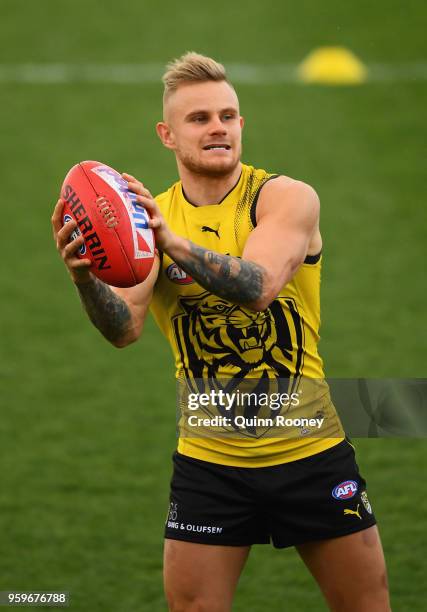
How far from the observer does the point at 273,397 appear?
5.17 metres

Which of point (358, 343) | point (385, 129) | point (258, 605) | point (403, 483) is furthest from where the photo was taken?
point (385, 129)

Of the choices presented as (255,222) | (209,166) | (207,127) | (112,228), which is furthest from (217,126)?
(112,228)

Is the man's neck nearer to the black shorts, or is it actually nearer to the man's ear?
the man's ear

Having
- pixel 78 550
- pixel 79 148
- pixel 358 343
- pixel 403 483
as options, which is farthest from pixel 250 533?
pixel 79 148

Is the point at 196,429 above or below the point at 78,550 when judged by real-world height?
above

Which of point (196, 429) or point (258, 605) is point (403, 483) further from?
point (196, 429)

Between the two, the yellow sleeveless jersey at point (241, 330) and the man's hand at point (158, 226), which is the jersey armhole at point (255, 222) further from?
the man's hand at point (158, 226)

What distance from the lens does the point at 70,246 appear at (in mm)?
4668

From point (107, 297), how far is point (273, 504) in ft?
3.64

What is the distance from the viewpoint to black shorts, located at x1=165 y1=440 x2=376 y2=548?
5086mm

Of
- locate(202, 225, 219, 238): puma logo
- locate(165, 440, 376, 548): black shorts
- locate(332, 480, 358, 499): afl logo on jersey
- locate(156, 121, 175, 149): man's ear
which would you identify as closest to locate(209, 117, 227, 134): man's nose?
locate(156, 121, 175, 149): man's ear

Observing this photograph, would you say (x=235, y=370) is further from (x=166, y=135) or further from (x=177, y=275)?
(x=166, y=135)

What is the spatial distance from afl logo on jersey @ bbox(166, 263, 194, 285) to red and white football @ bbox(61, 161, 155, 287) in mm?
358

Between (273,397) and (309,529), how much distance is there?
0.57 meters
